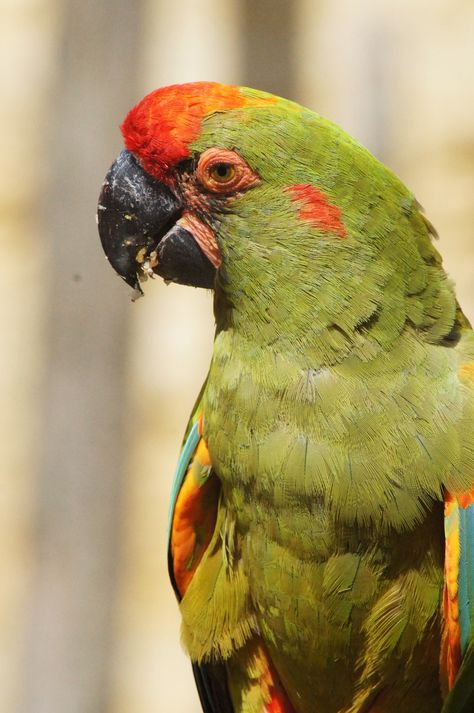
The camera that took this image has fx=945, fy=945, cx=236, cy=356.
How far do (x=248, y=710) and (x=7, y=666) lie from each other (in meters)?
1.37

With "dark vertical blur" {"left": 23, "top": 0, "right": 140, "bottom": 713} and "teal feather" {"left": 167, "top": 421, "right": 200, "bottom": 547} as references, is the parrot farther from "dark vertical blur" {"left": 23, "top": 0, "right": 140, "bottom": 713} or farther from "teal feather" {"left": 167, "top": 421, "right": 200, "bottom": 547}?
"dark vertical blur" {"left": 23, "top": 0, "right": 140, "bottom": 713}

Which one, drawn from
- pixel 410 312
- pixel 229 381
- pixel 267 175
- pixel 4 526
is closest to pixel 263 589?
pixel 229 381

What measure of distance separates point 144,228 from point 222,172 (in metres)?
0.19

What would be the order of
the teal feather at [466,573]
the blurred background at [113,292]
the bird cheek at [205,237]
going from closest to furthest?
1. the teal feather at [466,573]
2. the bird cheek at [205,237]
3. the blurred background at [113,292]

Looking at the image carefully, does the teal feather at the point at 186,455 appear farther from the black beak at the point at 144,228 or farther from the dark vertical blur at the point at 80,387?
the dark vertical blur at the point at 80,387

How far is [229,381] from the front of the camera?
1653 millimetres

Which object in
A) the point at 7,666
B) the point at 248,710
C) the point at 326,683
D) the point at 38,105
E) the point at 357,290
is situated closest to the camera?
the point at 357,290

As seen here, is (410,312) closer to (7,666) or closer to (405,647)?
(405,647)

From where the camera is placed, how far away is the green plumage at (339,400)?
1.56 meters

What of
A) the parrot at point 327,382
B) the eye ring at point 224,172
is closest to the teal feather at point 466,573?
the parrot at point 327,382

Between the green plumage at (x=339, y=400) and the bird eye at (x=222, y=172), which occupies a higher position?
the bird eye at (x=222, y=172)

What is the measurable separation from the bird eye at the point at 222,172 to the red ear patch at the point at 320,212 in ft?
0.40

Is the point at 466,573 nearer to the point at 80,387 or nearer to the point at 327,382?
the point at 327,382

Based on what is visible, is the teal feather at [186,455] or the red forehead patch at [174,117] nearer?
the red forehead patch at [174,117]
